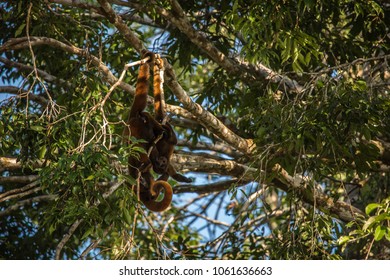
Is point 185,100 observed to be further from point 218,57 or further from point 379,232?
point 379,232

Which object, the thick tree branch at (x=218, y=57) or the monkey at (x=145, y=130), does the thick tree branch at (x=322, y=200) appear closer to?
the thick tree branch at (x=218, y=57)

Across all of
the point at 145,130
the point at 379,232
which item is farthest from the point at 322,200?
the point at 379,232

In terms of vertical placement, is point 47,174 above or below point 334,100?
below

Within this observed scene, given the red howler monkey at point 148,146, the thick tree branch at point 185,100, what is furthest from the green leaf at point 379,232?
the thick tree branch at point 185,100

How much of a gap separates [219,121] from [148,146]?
45.8 inches

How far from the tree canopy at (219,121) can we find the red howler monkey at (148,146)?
23cm

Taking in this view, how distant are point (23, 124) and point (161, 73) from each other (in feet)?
3.95

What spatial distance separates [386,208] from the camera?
5.48 m

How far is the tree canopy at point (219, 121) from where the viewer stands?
6.12 metres

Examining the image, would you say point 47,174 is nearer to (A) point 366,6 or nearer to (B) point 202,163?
(B) point 202,163

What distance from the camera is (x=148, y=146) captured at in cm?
683

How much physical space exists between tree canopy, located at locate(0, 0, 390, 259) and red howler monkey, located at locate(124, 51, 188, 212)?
225 mm

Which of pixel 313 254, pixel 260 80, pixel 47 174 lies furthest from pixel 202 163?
pixel 47 174

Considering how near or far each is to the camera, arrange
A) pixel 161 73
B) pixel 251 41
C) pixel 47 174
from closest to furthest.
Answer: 1. pixel 47 174
2. pixel 161 73
3. pixel 251 41
